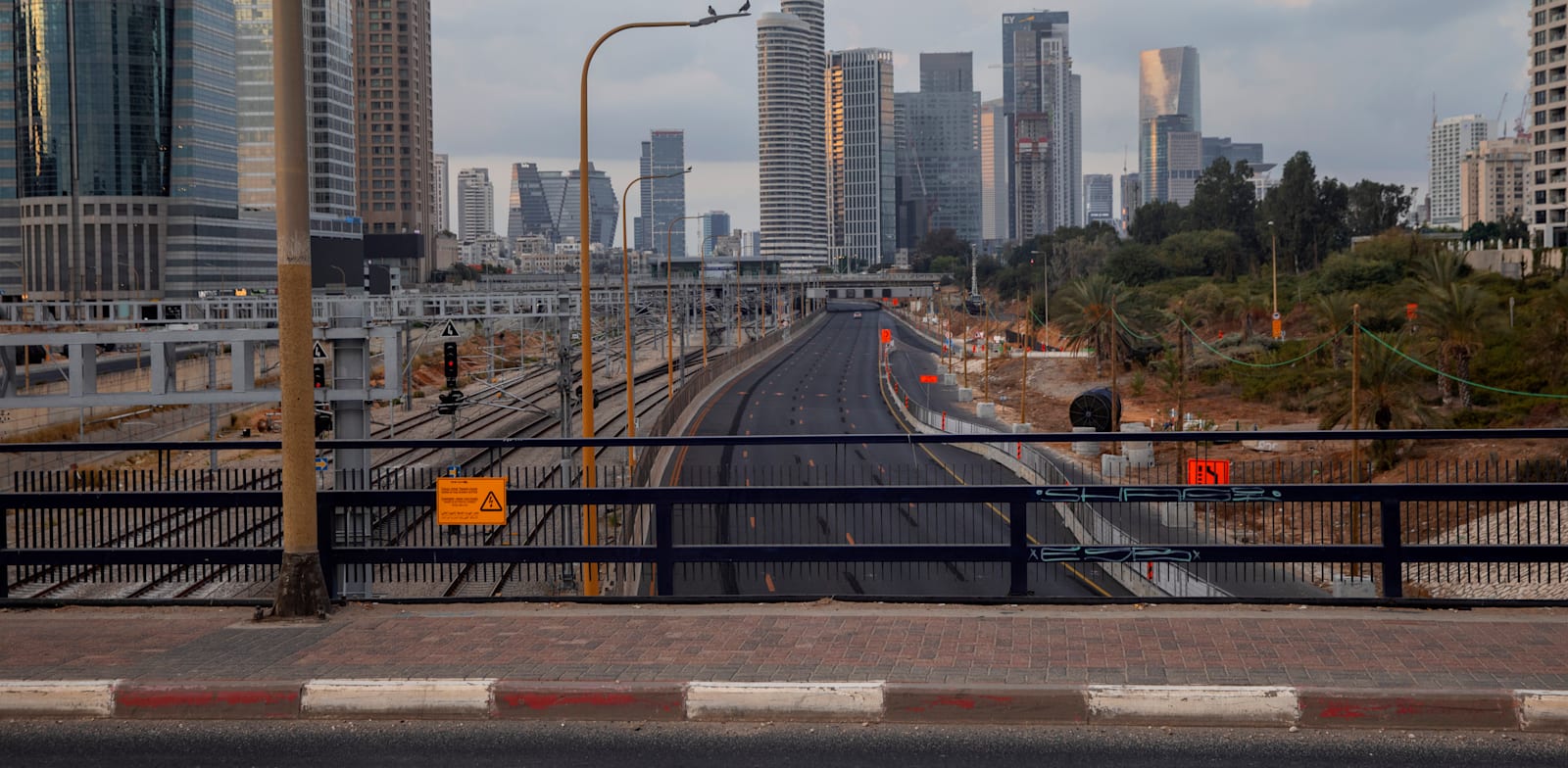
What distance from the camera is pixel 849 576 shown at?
1163 cm

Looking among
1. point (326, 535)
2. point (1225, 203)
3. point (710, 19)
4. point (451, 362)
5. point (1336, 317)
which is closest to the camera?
point (326, 535)

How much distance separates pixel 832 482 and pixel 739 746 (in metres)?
14.8

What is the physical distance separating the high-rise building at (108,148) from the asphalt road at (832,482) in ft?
208

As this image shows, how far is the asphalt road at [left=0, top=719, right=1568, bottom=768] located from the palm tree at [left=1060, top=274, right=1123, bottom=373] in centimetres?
6114

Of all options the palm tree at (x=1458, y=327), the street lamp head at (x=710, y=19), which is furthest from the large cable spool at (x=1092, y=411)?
the street lamp head at (x=710, y=19)

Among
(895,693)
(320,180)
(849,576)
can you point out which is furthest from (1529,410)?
(320,180)

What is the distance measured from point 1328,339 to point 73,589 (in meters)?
52.3

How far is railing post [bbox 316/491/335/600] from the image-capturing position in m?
9.87

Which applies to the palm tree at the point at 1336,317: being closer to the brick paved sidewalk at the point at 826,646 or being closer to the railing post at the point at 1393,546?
the railing post at the point at 1393,546

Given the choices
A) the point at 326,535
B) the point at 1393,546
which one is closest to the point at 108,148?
the point at 326,535

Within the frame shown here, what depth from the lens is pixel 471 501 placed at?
9695 mm

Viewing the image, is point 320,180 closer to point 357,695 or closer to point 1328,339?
point 1328,339

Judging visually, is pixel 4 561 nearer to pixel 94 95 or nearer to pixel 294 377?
pixel 294 377

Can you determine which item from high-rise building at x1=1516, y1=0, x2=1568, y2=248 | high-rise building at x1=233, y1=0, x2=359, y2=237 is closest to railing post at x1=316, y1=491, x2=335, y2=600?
high-rise building at x1=1516, y1=0, x2=1568, y2=248
